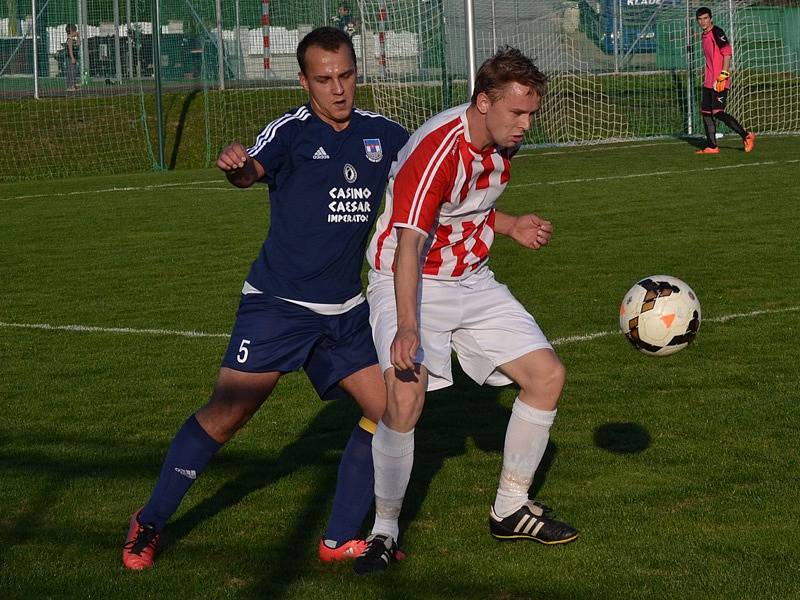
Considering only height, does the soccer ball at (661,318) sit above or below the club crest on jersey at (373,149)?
below

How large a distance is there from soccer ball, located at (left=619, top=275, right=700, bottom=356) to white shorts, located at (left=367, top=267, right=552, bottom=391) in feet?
2.84

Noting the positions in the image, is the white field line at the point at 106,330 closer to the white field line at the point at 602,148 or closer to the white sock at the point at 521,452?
the white sock at the point at 521,452

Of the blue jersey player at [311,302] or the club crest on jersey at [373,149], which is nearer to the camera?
the blue jersey player at [311,302]

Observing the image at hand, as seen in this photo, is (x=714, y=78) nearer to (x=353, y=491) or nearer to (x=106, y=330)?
(x=106, y=330)

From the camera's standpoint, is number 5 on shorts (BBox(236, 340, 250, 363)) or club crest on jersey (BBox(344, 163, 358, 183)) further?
club crest on jersey (BBox(344, 163, 358, 183))

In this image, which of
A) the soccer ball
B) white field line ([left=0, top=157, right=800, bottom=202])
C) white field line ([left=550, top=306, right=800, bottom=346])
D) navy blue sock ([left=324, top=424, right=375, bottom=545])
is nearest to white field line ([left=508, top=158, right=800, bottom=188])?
white field line ([left=0, top=157, right=800, bottom=202])

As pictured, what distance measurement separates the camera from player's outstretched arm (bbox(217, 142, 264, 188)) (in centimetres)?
441

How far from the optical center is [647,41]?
29203 millimetres

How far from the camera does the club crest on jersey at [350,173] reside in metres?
4.73

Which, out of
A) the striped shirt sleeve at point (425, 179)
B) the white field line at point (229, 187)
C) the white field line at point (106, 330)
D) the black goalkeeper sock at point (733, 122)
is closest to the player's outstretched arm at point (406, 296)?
the striped shirt sleeve at point (425, 179)

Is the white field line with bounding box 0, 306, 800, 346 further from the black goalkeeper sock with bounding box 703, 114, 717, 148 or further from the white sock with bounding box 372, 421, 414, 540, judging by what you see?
the black goalkeeper sock with bounding box 703, 114, 717, 148

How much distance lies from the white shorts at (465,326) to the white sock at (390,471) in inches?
10.0

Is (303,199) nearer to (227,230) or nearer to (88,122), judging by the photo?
(227,230)

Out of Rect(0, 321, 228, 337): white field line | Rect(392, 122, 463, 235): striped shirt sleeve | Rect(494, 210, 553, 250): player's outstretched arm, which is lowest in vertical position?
Rect(0, 321, 228, 337): white field line
